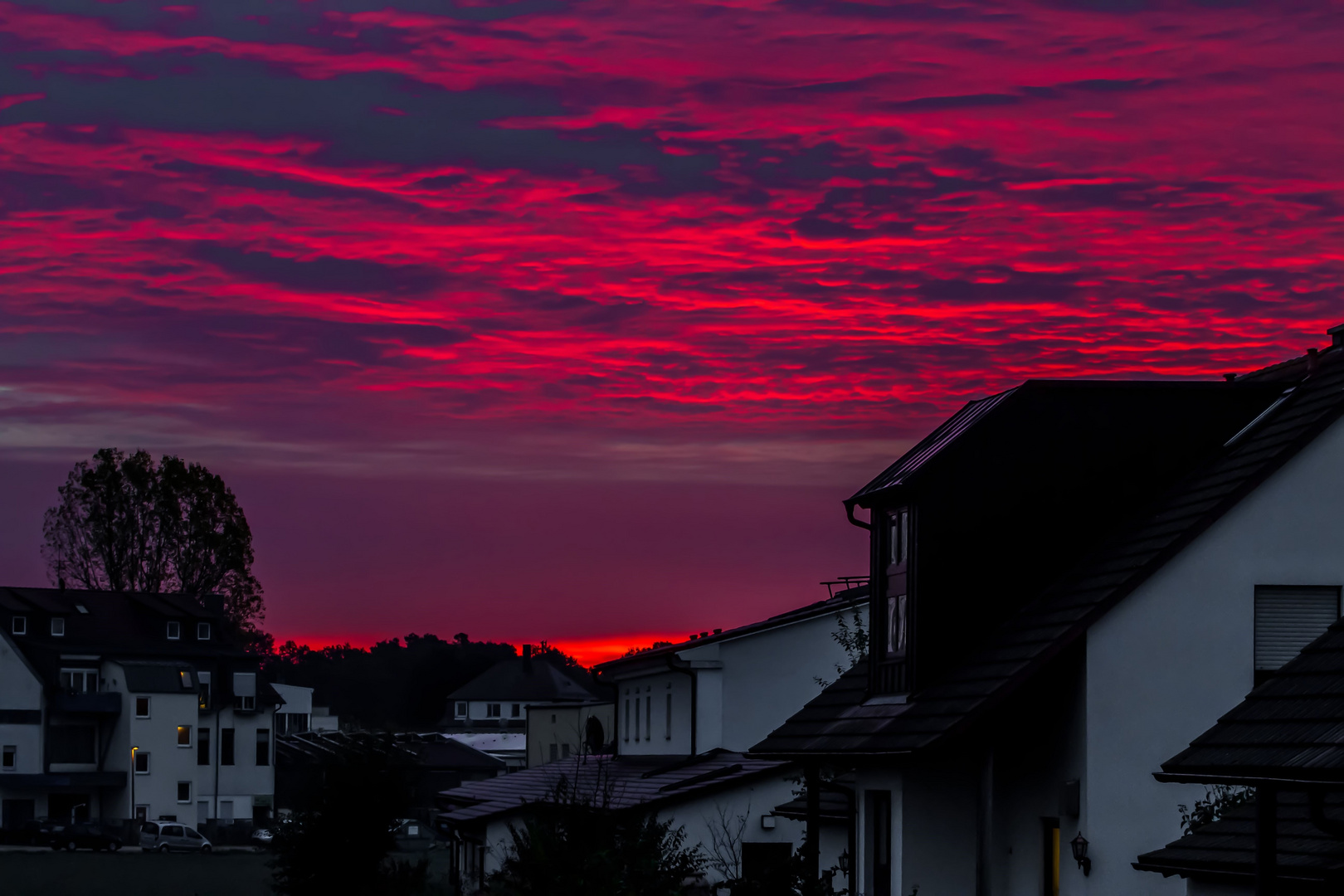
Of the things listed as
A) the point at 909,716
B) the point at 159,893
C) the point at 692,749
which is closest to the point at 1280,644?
the point at 909,716

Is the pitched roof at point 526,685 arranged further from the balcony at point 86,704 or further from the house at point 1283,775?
the house at point 1283,775

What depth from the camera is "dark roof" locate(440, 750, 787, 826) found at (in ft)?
113

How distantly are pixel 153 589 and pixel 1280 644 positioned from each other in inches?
3311

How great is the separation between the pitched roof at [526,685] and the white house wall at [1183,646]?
130854mm

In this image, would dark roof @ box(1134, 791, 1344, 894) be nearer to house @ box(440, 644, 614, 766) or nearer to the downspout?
the downspout

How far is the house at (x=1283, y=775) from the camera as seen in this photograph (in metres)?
10.5

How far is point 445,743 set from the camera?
118688 mm

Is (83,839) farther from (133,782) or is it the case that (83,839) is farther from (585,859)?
(585,859)

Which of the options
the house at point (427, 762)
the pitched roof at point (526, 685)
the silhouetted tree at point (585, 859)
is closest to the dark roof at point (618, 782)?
the silhouetted tree at point (585, 859)

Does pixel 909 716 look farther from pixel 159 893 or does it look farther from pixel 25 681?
pixel 25 681

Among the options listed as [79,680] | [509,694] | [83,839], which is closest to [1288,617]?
[83,839]

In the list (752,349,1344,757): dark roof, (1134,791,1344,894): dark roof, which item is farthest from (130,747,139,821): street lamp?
(1134,791,1344,894): dark roof

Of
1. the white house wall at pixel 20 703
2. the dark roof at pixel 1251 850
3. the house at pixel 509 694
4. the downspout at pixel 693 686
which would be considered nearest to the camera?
the dark roof at pixel 1251 850

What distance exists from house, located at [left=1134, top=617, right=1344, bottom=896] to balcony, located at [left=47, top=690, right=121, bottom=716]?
274ft
